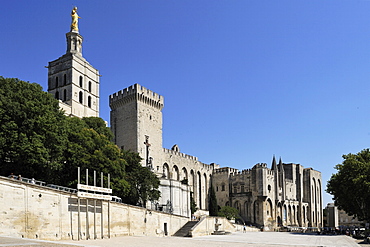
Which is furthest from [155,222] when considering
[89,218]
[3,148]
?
[3,148]

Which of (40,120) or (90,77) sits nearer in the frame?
(40,120)

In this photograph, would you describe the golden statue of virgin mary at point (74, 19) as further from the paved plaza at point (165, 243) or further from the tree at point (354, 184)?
the tree at point (354, 184)

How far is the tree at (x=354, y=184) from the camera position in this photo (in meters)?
38.0

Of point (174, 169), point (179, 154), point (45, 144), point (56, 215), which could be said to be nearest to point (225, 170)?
point (179, 154)

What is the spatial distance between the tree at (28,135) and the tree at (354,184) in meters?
27.1

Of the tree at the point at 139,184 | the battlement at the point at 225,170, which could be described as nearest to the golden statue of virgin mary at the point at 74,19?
the tree at the point at 139,184

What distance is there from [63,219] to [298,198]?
63785mm

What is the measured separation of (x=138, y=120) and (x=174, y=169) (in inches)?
468

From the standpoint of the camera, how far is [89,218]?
2469cm

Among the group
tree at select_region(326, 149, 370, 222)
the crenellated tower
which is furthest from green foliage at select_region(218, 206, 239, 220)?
tree at select_region(326, 149, 370, 222)

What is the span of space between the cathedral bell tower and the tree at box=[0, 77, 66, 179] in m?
22.4

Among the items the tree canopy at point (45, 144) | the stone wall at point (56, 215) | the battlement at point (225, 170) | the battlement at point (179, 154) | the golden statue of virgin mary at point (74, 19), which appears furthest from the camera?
the battlement at point (225, 170)

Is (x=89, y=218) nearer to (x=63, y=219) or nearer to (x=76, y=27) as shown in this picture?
(x=63, y=219)

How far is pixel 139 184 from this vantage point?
35.1m
